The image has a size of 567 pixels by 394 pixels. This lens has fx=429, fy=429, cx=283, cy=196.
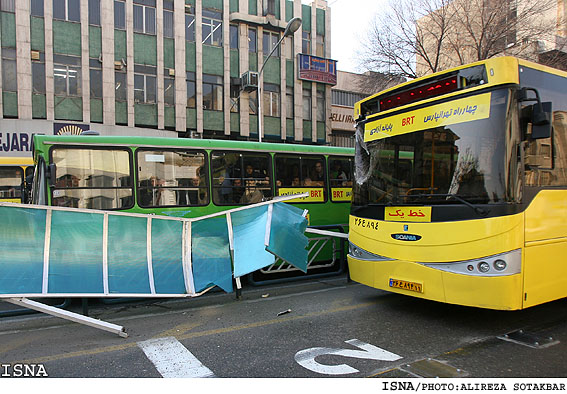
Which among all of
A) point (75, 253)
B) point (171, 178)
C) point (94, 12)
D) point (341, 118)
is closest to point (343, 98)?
point (341, 118)

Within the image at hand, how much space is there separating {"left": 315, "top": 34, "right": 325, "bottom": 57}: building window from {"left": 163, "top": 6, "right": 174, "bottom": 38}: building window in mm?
10739

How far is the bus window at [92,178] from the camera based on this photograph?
733 centimetres

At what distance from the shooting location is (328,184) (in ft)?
Answer: 32.6

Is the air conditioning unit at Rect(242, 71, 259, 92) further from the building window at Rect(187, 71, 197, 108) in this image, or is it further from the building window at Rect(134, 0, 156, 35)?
the building window at Rect(134, 0, 156, 35)

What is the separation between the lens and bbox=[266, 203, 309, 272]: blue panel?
20.5 feet

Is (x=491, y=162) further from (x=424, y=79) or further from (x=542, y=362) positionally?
(x=542, y=362)

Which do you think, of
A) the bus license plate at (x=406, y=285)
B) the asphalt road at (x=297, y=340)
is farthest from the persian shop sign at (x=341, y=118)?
the bus license plate at (x=406, y=285)

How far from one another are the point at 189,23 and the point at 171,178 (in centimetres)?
2132

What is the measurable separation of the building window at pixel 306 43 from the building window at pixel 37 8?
16.3 metres

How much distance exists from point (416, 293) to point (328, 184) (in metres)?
4.70

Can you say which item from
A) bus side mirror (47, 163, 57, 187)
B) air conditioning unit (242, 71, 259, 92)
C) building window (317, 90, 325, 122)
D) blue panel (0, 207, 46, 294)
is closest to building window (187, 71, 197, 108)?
air conditioning unit (242, 71, 259, 92)

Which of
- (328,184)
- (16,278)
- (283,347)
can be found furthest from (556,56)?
(16,278)

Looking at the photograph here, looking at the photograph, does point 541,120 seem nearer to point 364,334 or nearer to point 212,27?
point 364,334

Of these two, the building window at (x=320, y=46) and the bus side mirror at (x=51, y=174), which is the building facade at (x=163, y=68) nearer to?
the building window at (x=320, y=46)
